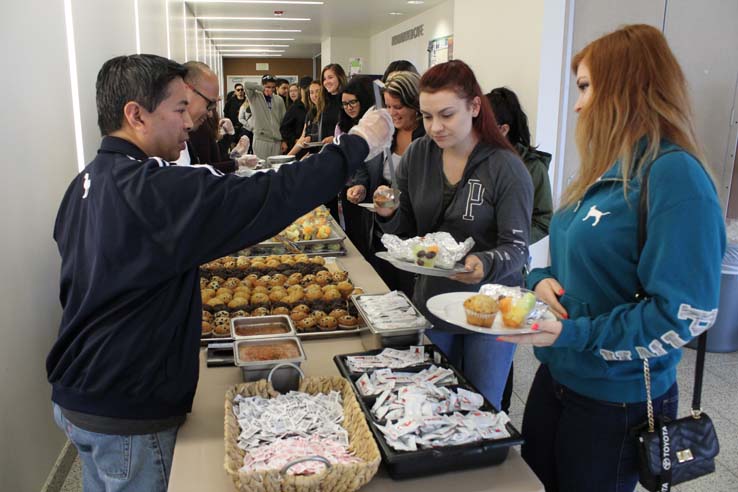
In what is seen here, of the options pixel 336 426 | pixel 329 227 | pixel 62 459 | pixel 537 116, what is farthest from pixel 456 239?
pixel 537 116

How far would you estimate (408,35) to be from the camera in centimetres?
1036

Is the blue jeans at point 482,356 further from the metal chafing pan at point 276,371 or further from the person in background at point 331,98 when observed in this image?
the person in background at point 331,98

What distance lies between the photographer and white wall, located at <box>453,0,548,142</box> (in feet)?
13.8

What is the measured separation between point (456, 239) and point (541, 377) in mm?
586

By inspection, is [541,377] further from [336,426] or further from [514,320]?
[336,426]

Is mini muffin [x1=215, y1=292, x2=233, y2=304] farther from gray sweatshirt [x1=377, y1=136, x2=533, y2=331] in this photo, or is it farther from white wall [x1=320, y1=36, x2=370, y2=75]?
white wall [x1=320, y1=36, x2=370, y2=75]

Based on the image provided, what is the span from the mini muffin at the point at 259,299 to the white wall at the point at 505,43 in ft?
9.13

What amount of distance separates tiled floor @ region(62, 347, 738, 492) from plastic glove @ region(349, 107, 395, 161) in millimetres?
1783

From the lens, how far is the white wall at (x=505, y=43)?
4.20 m

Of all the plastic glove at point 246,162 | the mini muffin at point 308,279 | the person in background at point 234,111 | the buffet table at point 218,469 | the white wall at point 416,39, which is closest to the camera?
the buffet table at point 218,469

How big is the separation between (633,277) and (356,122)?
2.57 meters

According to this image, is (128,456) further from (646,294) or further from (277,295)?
(646,294)

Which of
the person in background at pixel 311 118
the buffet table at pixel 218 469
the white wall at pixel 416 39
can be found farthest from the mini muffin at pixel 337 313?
the white wall at pixel 416 39

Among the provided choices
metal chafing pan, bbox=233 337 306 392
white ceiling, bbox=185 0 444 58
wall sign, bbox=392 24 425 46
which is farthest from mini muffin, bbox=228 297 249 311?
wall sign, bbox=392 24 425 46
